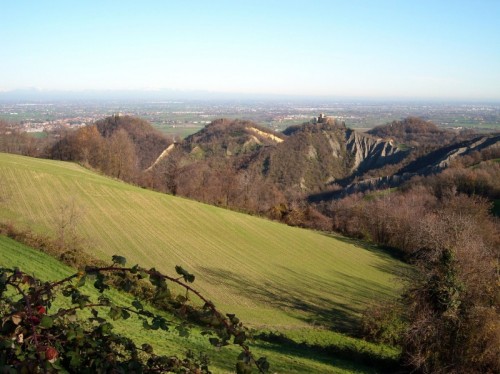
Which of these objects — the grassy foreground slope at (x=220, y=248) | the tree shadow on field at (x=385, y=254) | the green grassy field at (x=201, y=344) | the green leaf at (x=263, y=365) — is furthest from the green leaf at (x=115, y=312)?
the tree shadow on field at (x=385, y=254)

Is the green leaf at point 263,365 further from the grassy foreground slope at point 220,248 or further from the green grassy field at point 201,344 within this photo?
the grassy foreground slope at point 220,248

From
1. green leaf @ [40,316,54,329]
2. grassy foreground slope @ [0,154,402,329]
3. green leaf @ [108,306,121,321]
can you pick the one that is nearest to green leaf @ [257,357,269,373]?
green leaf @ [108,306,121,321]

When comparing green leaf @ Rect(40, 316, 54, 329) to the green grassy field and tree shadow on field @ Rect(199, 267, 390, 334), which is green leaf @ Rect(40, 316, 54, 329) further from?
tree shadow on field @ Rect(199, 267, 390, 334)

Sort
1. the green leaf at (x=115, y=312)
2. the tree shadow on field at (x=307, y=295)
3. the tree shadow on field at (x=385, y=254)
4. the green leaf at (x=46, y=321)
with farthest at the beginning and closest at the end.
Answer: the tree shadow on field at (x=385, y=254)
the tree shadow on field at (x=307, y=295)
the green leaf at (x=115, y=312)
the green leaf at (x=46, y=321)

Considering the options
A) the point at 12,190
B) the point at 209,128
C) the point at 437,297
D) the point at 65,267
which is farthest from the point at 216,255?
the point at 209,128

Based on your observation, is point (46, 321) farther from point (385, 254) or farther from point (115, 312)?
point (385, 254)
